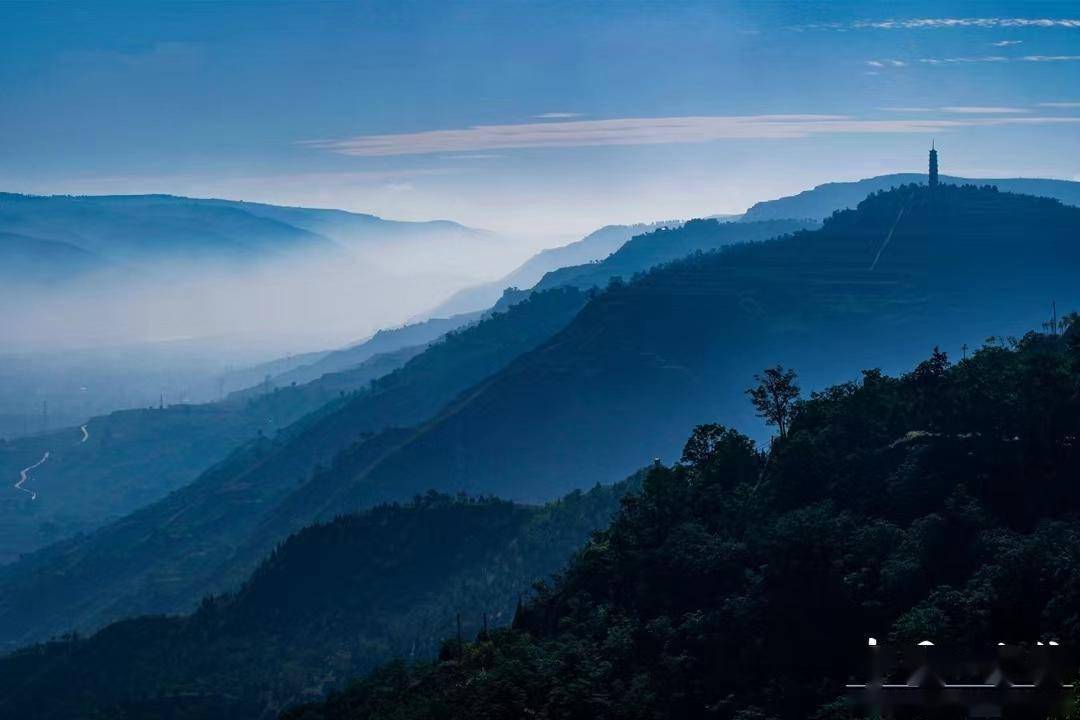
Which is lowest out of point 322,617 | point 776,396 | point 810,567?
point 322,617

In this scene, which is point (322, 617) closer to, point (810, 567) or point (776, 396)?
point (776, 396)

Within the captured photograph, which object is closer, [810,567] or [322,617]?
[810,567]

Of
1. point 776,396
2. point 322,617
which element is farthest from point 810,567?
point 322,617

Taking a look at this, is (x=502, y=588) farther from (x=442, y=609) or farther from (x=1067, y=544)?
(x=1067, y=544)

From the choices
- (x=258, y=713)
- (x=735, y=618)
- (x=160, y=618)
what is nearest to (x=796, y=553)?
(x=735, y=618)

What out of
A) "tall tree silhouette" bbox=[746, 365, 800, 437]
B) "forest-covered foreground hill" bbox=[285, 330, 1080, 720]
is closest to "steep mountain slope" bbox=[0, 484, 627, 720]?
"forest-covered foreground hill" bbox=[285, 330, 1080, 720]

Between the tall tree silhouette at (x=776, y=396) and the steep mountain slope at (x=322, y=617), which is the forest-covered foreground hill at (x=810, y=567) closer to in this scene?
the tall tree silhouette at (x=776, y=396)
